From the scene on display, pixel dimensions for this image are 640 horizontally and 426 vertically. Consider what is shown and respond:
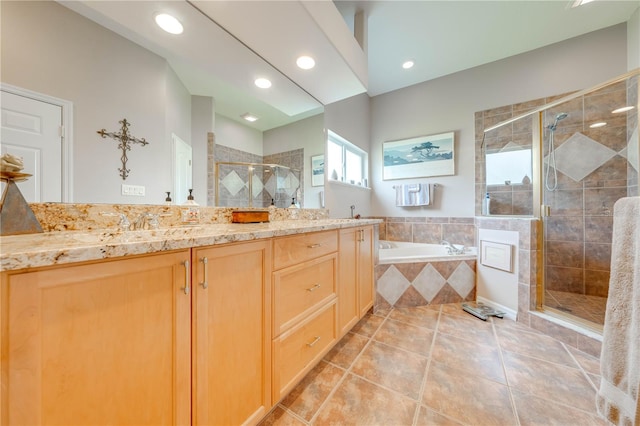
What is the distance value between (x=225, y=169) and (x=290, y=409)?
1.38 metres

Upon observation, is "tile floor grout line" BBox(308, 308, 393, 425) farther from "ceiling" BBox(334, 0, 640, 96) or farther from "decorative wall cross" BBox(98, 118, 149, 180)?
"ceiling" BBox(334, 0, 640, 96)

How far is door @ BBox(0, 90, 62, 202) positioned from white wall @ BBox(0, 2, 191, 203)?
0.05 m

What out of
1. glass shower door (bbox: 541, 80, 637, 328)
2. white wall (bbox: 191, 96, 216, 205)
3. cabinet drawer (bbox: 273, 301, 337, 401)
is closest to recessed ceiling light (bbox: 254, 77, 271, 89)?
white wall (bbox: 191, 96, 216, 205)

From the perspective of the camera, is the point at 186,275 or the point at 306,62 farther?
the point at 306,62

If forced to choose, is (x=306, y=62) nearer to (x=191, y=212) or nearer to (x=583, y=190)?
(x=191, y=212)

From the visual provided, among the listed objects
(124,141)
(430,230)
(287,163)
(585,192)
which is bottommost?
(430,230)

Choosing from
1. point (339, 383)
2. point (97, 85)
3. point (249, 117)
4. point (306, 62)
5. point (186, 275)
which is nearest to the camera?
point (186, 275)

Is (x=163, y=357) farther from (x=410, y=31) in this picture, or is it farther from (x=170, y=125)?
(x=410, y=31)

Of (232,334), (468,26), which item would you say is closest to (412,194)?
(468,26)

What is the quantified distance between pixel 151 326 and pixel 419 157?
3330 millimetres

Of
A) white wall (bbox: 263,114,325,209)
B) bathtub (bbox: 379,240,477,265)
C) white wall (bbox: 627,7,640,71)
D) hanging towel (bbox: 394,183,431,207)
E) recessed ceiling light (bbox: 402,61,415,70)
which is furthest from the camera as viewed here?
hanging towel (bbox: 394,183,431,207)

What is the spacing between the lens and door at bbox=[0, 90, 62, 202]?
2.41ft

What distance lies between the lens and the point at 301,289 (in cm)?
112

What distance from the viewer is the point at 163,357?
2.04 feet
